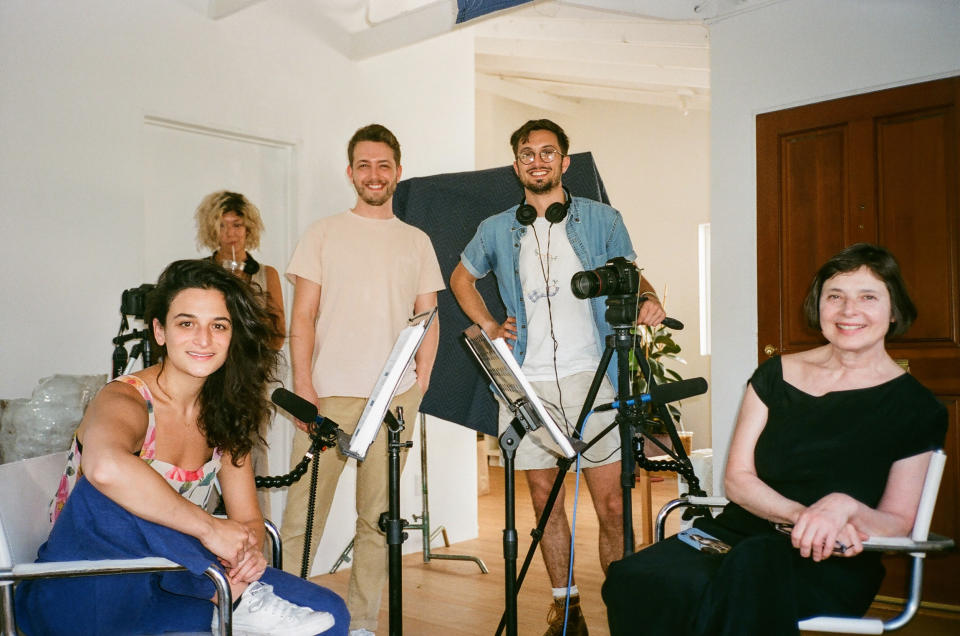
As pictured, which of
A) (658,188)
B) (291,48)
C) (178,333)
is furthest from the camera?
(658,188)

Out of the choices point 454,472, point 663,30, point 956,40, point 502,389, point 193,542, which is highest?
point 663,30

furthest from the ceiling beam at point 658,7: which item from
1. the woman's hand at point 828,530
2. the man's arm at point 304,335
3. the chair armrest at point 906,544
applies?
the chair armrest at point 906,544

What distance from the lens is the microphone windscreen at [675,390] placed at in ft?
6.46

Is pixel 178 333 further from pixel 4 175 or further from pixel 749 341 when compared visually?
pixel 749 341

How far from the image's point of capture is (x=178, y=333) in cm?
185

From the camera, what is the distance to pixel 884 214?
345 centimetres

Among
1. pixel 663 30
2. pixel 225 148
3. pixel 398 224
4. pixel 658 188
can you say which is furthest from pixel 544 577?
pixel 658 188

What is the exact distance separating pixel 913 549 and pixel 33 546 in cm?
174

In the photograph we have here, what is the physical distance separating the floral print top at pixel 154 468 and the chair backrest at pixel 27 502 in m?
0.02

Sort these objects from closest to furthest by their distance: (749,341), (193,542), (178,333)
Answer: (193,542) < (178,333) < (749,341)

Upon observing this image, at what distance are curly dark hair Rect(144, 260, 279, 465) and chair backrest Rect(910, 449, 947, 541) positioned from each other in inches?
55.9

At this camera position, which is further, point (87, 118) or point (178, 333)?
point (87, 118)

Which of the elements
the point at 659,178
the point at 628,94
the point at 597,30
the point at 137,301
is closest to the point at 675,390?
the point at 137,301

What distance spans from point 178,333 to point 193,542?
47cm
